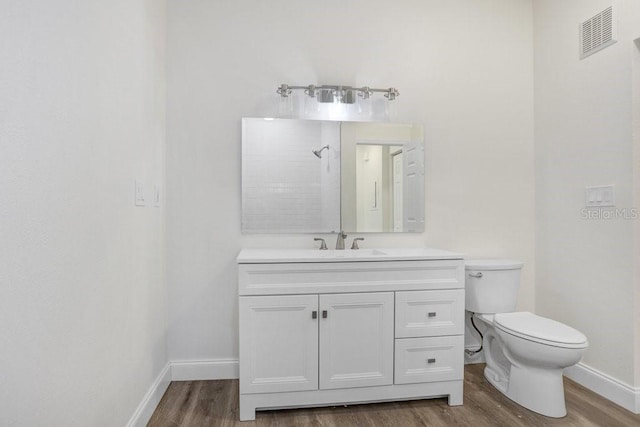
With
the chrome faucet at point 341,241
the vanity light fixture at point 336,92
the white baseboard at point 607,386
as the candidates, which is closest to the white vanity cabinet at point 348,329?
the chrome faucet at point 341,241

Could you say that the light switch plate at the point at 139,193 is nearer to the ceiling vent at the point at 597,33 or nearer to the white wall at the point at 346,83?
the white wall at the point at 346,83

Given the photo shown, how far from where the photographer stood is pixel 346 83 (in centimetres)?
234

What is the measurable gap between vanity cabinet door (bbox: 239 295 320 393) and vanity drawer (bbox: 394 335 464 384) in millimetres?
461

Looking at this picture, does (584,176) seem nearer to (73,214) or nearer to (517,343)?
(517,343)

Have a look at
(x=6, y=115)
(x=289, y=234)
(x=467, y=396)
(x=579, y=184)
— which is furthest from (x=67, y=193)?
(x=579, y=184)

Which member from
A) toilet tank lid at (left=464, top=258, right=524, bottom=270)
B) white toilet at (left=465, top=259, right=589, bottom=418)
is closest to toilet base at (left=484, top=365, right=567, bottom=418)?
white toilet at (left=465, top=259, right=589, bottom=418)

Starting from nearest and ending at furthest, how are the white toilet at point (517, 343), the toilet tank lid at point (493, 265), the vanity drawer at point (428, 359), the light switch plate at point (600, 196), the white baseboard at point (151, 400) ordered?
1. the white baseboard at point (151, 400)
2. the white toilet at point (517, 343)
3. the vanity drawer at point (428, 359)
4. the light switch plate at point (600, 196)
5. the toilet tank lid at point (493, 265)

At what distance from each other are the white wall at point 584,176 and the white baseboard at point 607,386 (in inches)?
1.5

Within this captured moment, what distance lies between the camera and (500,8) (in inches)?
97.6

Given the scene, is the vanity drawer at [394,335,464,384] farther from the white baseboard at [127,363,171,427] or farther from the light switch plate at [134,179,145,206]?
the light switch plate at [134,179,145,206]

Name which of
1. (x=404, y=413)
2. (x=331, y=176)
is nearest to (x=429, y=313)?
(x=404, y=413)

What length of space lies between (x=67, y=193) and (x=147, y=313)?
95cm

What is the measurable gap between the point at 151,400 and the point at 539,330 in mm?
2041

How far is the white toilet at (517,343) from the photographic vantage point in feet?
5.65
